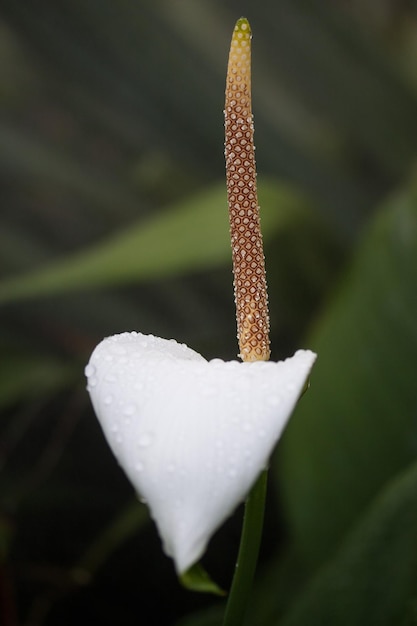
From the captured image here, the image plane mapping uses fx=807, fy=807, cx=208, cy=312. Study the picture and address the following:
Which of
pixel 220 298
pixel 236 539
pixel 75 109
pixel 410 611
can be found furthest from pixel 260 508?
pixel 75 109

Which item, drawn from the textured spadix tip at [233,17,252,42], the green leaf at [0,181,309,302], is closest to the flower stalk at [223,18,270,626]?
the textured spadix tip at [233,17,252,42]

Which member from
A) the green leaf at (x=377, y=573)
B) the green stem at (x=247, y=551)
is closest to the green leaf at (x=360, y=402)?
the green leaf at (x=377, y=573)

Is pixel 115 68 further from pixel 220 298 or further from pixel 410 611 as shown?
pixel 410 611

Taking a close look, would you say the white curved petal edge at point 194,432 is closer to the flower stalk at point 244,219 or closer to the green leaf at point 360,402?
the flower stalk at point 244,219

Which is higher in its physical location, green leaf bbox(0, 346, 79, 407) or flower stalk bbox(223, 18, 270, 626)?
flower stalk bbox(223, 18, 270, 626)

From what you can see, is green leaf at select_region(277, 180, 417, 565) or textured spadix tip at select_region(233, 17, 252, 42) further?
green leaf at select_region(277, 180, 417, 565)

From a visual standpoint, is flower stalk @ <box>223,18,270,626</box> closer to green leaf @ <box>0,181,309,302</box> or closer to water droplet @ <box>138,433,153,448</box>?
water droplet @ <box>138,433,153,448</box>
